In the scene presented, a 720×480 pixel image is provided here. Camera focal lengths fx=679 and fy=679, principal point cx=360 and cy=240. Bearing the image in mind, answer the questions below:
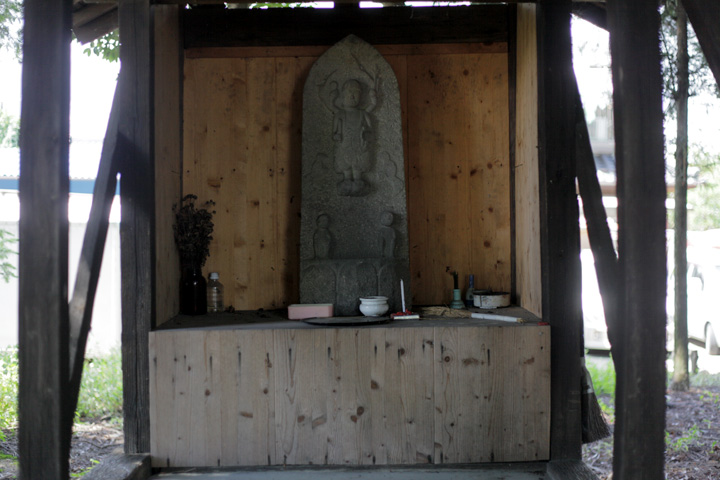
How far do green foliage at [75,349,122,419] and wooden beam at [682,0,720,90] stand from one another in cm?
529

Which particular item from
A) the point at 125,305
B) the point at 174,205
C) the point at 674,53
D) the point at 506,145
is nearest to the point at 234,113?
the point at 174,205

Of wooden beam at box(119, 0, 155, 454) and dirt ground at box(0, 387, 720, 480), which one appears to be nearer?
wooden beam at box(119, 0, 155, 454)

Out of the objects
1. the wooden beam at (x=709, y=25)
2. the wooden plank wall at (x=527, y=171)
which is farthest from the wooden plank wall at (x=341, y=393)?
the wooden beam at (x=709, y=25)

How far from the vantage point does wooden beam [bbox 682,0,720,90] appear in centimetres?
206

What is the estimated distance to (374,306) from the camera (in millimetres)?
3771

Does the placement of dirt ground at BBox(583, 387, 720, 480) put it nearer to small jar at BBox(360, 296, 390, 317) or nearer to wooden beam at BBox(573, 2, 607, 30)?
small jar at BBox(360, 296, 390, 317)

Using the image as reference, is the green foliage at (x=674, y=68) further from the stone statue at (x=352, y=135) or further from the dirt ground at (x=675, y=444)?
the stone statue at (x=352, y=135)

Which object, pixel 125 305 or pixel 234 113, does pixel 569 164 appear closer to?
pixel 234 113

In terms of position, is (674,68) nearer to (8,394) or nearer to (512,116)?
(512,116)

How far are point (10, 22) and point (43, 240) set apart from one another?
460 cm

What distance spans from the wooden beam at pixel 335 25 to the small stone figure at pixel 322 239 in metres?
1.13

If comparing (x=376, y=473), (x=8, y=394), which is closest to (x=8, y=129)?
(x=8, y=394)

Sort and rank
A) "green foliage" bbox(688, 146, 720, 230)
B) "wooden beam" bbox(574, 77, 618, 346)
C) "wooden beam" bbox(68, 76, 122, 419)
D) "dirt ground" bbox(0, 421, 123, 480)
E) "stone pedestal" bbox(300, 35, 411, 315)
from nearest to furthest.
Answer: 1. "wooden beam" bbox(68, 76, 122, 419)
2. "wooden beam" bbox(574, 77, 618, 346)
3. "stone pedestal" bbox(300, 35, 411, 315)
4. "dirt ground" bbox(0, 421, 123, 480)
5. "green foliage" bbox(688, 146, 720, 230)

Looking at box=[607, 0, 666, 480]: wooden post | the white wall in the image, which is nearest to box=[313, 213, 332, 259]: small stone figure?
box=[607, 0, 666, 480]: wooden post
